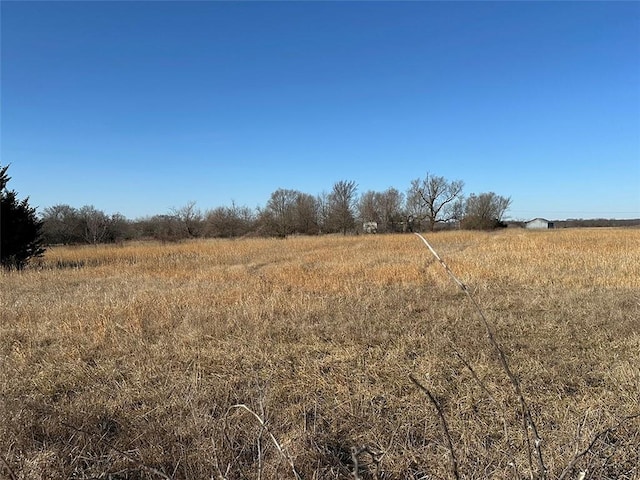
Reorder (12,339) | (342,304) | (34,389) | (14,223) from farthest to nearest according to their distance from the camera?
(14,223)
(342,304)
(12,339)
(34,389)

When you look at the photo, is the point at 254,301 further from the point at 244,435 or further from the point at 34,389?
the point at 244,435

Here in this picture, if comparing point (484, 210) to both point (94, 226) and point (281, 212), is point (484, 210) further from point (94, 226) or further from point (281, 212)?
point (94, 226)

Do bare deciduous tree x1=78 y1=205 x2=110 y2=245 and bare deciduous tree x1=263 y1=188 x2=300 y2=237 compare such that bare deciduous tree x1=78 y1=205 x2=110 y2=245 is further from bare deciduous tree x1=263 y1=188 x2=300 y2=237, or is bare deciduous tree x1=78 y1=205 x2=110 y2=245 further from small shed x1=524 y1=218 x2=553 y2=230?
small shed x1=524 y1=218 x2=553 y2=230

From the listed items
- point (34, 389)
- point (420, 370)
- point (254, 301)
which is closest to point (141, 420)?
point (34, 389)

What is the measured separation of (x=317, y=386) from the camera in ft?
11.6

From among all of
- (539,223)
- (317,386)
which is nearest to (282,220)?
(317,386)

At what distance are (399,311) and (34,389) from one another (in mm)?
5061

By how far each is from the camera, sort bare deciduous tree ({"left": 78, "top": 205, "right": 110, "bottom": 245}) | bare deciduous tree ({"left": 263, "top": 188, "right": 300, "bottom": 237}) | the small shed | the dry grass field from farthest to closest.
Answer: the small shed
bare deciduous tree ({"left": 263, "top": 188, "right": 300, "bottom": 237})
bare deciduous tree ({"left": 78, "top": 205, "right": 110, "bottom": 245})
the dry grass field

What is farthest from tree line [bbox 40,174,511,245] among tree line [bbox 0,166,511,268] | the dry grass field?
the dry grass field

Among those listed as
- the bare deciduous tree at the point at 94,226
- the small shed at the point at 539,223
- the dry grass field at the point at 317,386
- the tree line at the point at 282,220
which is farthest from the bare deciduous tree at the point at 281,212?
the small shed at the point at 539,223

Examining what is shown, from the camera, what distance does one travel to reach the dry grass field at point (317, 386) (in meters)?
2.36

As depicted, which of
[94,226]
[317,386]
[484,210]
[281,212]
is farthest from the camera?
[484,210]

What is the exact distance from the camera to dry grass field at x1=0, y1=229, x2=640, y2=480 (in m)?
2.36

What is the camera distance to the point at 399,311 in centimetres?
627
